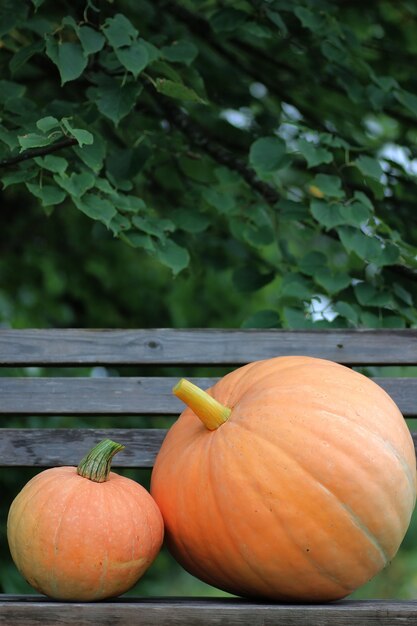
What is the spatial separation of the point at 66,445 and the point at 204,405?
520 mm

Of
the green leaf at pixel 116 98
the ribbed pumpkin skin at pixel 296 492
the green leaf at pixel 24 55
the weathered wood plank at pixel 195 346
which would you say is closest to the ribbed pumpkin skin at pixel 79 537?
the ribbed pumpkin skin at pixel 296 492

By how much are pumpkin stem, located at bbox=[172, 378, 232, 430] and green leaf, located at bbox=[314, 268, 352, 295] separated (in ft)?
2.30

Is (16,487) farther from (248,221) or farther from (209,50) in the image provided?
(209,50)

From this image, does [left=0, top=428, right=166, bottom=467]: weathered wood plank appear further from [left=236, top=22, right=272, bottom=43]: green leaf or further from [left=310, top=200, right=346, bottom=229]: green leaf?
[left=236, top=22, right=272, bottom=43]: green leaf

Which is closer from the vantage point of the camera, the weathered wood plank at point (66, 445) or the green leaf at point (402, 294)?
the weathered wood plank at point (66, 445)

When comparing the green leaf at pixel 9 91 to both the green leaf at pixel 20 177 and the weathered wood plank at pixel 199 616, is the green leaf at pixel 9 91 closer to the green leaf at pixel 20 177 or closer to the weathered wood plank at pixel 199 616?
the green leaf at pixel 20 177

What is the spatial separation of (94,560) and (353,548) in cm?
40

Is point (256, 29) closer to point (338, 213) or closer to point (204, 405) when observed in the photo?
point (338, 213)

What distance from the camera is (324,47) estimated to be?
8.01ft

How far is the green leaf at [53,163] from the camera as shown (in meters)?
1.97

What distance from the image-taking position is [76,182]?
2.02 metres

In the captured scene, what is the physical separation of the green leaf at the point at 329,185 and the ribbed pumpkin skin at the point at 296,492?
77 cm

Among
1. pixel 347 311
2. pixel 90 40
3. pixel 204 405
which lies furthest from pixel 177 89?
pixel 204 405

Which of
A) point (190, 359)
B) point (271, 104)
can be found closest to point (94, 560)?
point (190, 359)
